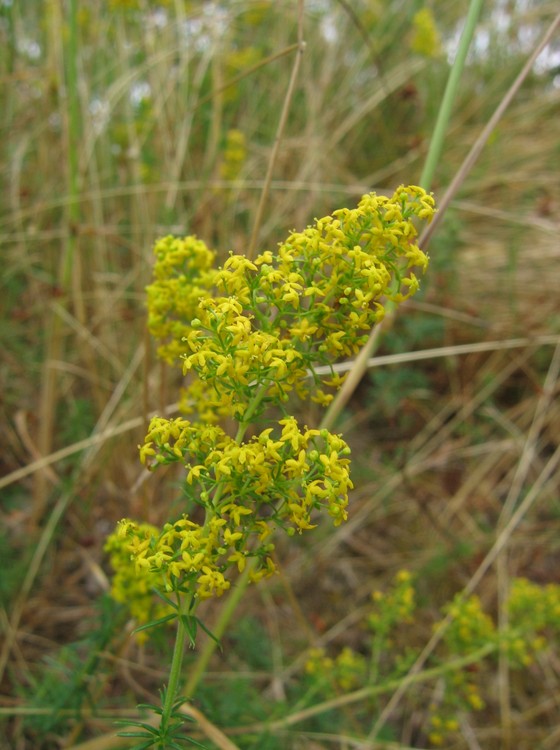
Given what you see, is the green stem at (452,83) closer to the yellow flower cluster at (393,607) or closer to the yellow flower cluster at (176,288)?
the yellow flower cluster at (176,288)

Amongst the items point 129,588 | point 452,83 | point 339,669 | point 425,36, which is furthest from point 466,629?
point 425,36

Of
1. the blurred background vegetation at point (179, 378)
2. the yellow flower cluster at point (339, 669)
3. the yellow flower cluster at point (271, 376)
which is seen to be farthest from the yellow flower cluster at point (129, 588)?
the yellow flower cluster at point (339, 669)

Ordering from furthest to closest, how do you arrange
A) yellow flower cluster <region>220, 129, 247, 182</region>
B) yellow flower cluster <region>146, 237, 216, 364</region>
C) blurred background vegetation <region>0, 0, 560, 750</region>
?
yellow flower cluster <region>220, 129, 247, 182</region>
blurred background vegetation <region>0, 0, 560, 750</region>
yellow flower cluster <region>146, 237, 216, 364</region>

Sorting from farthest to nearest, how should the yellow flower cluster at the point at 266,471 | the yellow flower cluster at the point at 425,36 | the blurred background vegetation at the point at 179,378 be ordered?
the yellow flower cluster at the point at 425,36 < the blurred background vegetation at the point at 179,378 < the yellow flower cluster at the point at 266,471

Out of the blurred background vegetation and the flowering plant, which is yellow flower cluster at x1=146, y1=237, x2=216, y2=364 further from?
the blurred background vegetation

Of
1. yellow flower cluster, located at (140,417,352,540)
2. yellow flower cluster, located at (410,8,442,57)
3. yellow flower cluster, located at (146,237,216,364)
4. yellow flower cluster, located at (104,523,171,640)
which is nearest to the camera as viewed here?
yellow flower cluster, located at (140,417,352,540)

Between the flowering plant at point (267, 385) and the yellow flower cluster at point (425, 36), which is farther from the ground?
the yellow flower cluster at point (425, 36)

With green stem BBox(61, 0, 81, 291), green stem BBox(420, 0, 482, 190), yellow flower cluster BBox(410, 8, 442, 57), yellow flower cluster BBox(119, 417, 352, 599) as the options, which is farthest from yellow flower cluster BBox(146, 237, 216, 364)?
yellow flower cluster BBox(410, 8, 442, 57)

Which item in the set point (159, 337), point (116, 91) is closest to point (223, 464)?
point (159, 337)
